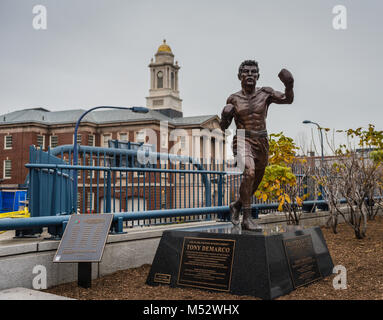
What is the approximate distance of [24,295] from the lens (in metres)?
4.59

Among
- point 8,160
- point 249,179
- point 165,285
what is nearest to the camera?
point 165,285

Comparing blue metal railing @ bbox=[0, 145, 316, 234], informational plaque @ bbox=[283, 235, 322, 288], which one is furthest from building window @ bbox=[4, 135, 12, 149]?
informational plaque @ bbox=[283, 235, 322, 288]

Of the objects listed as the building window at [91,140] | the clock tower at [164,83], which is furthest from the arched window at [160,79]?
the building window at [91,140]

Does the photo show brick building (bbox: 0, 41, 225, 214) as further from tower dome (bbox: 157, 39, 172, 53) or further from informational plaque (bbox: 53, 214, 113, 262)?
informational plaque (bbox: 53, 214, 113, 262)

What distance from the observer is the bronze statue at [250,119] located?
6148 mm

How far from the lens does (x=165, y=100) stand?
6725cm

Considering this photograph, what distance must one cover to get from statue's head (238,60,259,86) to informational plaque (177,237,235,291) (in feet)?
8.16

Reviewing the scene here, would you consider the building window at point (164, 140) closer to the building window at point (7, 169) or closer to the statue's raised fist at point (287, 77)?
the building window at point (7, 169)

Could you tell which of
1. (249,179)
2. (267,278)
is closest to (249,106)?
(249,179)

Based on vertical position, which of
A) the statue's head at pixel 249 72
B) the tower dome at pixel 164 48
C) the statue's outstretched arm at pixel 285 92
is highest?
the tower dome at pixel 164 48

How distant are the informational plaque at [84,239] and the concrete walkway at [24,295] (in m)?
0.44

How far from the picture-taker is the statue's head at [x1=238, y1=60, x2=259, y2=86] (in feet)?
20.5
